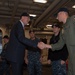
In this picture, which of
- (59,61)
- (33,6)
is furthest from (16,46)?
(33,6)

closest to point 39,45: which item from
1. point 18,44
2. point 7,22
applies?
point 18,44

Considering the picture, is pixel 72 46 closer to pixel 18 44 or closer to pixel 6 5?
pixel 18 44

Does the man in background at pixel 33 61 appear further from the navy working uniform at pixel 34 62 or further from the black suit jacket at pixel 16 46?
the black suit jacket at pixel 16 46

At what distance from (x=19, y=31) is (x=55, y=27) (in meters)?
0.99

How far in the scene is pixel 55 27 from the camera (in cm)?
378

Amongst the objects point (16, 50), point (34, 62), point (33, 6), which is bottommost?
point (34, 62)

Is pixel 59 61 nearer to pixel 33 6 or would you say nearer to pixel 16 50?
pixel 16 50

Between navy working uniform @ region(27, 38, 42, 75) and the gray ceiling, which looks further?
the gray ceiling

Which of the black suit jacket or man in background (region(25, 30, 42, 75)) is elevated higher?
the black suit jacket

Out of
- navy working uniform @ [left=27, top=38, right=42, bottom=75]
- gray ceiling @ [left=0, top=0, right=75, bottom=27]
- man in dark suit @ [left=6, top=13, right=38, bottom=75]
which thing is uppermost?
gray ceiling @ [left=0, top=0, right=75, bottom=27]

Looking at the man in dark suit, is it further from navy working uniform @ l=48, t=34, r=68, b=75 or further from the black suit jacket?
navy working uniform @ l=48, t=34, r=68, b=75

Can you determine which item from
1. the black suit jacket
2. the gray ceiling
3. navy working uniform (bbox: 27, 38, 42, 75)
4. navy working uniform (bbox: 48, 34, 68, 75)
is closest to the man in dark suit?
the black suit jacket

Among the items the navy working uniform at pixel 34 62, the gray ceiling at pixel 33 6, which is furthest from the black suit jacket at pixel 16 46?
the gray ceiling at pixel 33 6

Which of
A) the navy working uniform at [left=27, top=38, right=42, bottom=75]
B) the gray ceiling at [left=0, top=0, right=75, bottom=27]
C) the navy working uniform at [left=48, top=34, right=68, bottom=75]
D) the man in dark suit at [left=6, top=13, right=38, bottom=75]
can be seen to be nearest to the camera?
the man in dark suit at [left=6, top=13, right=38, bottom=75]
